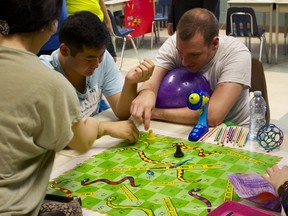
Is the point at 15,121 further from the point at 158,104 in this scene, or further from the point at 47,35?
the point at 158,104

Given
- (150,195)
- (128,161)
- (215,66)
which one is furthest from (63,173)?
(215,66)

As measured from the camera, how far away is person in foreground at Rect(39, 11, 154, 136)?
1874 millimetres

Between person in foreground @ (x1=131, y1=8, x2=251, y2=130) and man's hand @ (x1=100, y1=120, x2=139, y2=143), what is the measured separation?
76mm

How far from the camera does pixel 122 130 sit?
1861 mm

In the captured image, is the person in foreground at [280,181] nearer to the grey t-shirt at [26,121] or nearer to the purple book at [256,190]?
the purple book at [256,190]

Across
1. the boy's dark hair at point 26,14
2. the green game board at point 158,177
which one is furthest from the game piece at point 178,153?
the boy's dark hair at point 26,14

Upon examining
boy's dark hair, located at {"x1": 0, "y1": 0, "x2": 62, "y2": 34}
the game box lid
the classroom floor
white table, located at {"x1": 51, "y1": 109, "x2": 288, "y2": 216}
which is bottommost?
the classroom floor

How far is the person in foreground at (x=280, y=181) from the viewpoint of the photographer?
4.01 feet

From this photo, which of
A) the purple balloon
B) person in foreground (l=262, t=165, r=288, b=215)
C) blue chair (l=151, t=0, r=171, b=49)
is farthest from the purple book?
blue chair (l=151, t=0, r=171, b=49)

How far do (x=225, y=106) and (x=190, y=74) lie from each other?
0.78ft

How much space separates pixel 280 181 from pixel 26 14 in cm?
88

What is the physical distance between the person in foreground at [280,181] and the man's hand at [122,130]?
61 cm

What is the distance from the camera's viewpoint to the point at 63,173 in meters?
1.62

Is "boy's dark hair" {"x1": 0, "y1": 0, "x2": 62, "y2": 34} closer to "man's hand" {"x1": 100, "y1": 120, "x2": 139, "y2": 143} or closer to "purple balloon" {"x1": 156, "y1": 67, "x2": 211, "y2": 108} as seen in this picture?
"man's hand" {"x1": 100, "y1": 120, "x2": 139, "y2": 143}
